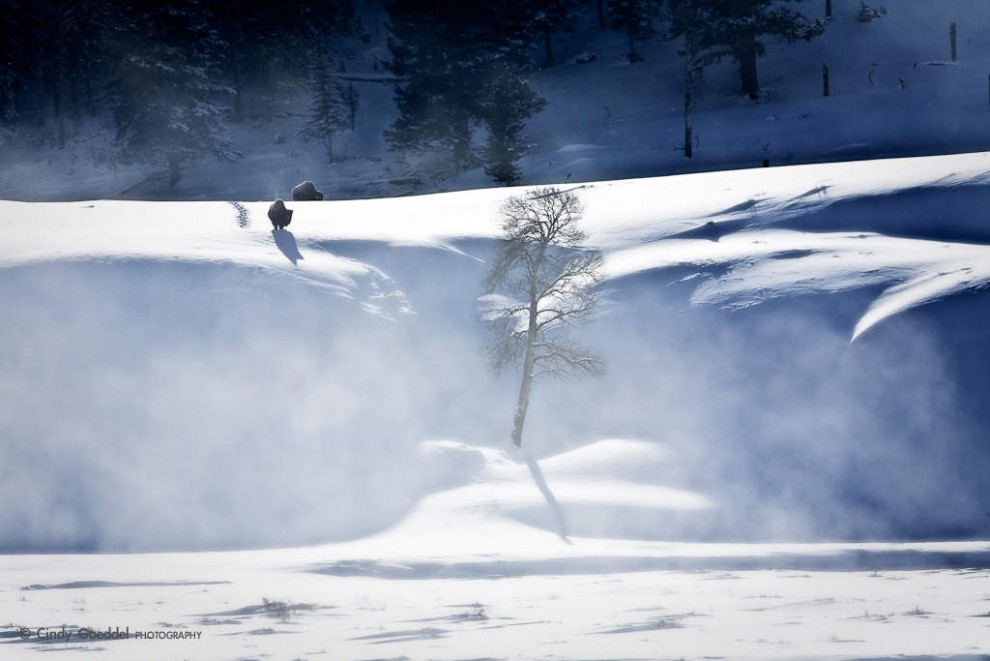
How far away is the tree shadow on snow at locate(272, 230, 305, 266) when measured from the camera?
2966 centimetres

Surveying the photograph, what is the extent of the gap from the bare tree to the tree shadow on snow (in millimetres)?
5251

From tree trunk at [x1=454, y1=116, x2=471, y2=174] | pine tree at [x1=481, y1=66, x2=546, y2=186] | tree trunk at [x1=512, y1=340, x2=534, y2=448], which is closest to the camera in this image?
tree trunk at [x1=512, y1=340, x2=534, y2=448]

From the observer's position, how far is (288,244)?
101 feet

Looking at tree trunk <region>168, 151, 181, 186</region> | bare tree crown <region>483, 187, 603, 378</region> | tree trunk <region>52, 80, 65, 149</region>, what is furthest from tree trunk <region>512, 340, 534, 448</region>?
tree trunk <region>52, 80, 65, 149</region>

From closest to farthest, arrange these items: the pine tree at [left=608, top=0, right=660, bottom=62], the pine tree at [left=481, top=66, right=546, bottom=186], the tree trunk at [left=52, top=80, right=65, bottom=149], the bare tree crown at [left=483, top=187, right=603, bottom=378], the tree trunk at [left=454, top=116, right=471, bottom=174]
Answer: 1. the bare tree crown at [left=483, top=187, right=603, bottom=378]
2. the pine tree at [left=481, top=66, right=546, bottom=186]
3. the tree trunk at [left=454, top=116, right=471, bottom=174]
4. the pine tree at [left=608, top=0, right=660, bottom=62]
5. the tree trunk at [left=52, top=80, right=65, bottom=149]

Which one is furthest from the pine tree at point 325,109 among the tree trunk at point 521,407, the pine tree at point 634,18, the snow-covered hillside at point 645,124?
the tree trunk at point 521,407

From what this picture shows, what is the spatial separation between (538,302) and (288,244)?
25.7 feet

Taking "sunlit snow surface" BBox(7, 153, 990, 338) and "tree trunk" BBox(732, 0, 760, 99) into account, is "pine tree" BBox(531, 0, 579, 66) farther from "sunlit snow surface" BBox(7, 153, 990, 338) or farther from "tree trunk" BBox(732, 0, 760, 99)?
"sunlit snow surface" BBox(7, 153, 990, 338)

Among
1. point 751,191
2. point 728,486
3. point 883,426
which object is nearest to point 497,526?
point 728,486

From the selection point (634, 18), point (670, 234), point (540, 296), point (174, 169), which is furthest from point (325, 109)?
point (540, 296)

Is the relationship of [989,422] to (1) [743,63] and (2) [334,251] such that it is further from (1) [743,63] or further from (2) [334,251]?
(1) [743,63]

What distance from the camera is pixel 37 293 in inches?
1033

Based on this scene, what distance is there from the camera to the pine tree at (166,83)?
184 ft

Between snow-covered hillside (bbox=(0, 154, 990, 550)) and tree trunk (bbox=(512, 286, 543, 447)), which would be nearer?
snow-covered hillside (bbox=(0, 154, 990, 550))
